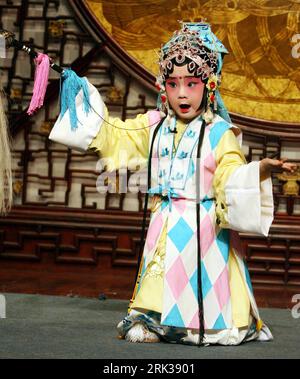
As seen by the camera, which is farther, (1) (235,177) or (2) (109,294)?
(2) (109,294)

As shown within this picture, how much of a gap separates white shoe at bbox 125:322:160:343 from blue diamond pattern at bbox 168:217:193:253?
33 cm

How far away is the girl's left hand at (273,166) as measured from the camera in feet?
10.2

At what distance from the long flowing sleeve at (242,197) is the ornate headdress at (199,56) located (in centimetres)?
28

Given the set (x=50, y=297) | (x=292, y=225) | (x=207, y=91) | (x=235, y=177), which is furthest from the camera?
(x=292, y=225)

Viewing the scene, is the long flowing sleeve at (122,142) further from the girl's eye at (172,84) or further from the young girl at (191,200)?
the girl's eye at (172,84)

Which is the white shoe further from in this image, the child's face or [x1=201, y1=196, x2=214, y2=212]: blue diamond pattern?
the child's face

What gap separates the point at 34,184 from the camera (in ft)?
18.2

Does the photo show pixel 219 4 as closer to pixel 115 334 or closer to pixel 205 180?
pixel 205 180

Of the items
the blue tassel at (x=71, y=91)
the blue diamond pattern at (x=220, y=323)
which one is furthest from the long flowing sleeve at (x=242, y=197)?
the blue tassel at (x=71, y=91)

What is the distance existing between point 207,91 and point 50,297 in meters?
1.56

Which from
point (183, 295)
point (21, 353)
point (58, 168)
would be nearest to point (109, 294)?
point (58, 168)

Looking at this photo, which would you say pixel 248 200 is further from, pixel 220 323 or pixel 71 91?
pixel 71 91

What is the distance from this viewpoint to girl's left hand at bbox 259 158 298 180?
312 centimetres

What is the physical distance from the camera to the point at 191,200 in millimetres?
3467
